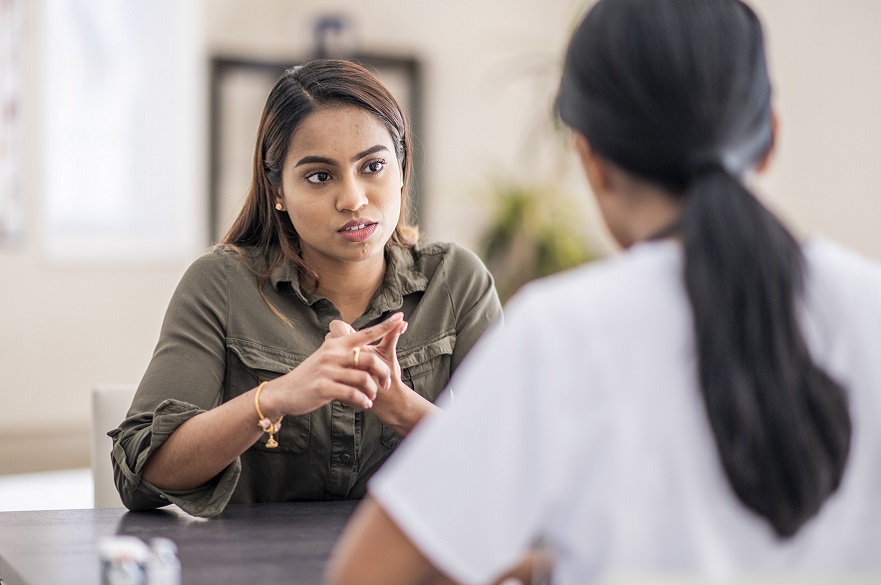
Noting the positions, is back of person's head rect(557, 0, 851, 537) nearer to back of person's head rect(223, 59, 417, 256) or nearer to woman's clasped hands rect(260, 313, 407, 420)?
woman's clasped hands rect(260, 313, 407, 420)

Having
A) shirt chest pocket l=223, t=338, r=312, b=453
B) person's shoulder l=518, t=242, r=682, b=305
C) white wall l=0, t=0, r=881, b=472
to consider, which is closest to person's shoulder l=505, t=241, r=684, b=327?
person's shoulder l=518, t=242, r=682, b=305

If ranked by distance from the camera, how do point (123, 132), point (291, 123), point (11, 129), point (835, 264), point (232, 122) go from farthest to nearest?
point (232, 122), point (123, 132), point (11, 129), point (291, 123), point (835, 264)

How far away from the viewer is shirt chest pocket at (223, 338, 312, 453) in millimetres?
1821

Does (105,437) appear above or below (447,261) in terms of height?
below

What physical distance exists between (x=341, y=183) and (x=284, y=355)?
0.31 metres

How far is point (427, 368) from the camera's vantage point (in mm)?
1905

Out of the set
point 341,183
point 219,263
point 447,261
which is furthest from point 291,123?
point 447,261

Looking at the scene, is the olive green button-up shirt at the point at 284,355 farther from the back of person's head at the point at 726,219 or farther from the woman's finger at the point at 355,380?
the back of person's head at the point at 726,219

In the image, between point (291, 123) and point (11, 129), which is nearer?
point (291, 123)

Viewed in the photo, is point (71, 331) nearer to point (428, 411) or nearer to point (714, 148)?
point (428, 411)

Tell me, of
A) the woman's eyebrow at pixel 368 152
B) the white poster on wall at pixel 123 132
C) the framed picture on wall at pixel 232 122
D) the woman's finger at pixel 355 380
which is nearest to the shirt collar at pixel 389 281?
the woman's eyebrow at pixel 368 152

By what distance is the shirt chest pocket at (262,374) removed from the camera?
5.98ft

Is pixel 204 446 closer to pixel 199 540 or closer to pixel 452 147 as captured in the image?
pixel 199 540

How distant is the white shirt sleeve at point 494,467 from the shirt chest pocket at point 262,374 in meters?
1.03
